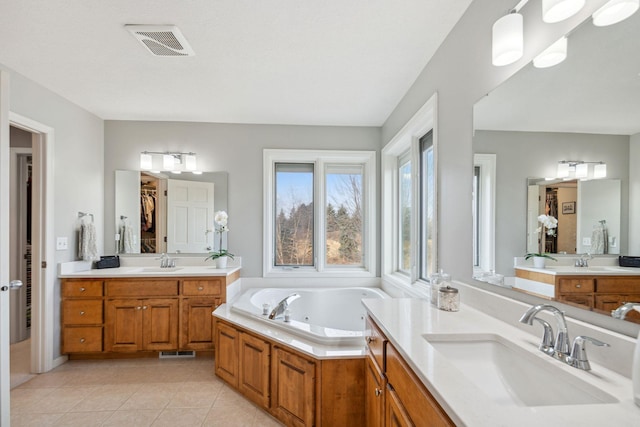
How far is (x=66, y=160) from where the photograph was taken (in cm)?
309

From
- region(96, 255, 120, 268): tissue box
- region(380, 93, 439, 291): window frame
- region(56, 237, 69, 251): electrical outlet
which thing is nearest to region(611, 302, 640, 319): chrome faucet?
region(380, 93, 439, 291): window frame

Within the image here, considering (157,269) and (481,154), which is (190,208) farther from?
(481,154)

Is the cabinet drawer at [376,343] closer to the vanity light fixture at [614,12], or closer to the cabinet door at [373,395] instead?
the cabinet door at [373,395]

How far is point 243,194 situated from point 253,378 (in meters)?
1.99

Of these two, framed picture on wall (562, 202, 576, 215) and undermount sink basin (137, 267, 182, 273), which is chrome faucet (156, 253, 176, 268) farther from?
framed picture on wall (562, 202, 576, 215)

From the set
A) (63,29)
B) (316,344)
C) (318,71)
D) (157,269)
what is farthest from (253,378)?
(63,29)

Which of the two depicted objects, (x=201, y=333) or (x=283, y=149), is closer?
(x=201, y=333)

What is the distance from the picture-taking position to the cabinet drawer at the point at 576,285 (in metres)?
1.08

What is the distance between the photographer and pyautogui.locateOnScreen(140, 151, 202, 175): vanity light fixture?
3.63 m

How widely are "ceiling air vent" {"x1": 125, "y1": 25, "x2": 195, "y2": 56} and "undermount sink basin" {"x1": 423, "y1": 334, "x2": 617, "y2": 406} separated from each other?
2.12m

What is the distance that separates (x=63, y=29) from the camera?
197 cm

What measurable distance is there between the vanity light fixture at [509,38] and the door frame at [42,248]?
3364 mm

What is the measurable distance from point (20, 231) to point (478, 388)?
4.55m

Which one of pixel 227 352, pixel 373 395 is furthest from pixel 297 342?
pixel 227 352
